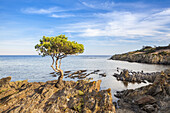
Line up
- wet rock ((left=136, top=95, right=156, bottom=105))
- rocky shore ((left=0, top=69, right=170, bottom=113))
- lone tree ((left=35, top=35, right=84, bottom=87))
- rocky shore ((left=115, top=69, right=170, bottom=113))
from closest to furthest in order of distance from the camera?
1. rocky shore ((left=0, top=69, right=170, bottom=113))
2. rocky shore ((left=115, top=69, right=170, bottom=113))
3. wet rock ((left=136, top=95, right=156, bottom=105))
4. lone tree ((left=35, top=35, right=84, bottom=87))

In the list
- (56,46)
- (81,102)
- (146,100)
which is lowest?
(146,100)

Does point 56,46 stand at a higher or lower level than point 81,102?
higher

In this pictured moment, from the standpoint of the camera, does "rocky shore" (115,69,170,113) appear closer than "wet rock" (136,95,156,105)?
Yes

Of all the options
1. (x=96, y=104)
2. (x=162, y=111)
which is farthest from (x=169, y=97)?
(x=96, y=104)

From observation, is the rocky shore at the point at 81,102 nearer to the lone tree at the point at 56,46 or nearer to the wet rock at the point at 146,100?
the wet rock at the point at 146,100

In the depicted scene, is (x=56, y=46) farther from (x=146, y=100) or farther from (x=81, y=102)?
(x=146, y=100)

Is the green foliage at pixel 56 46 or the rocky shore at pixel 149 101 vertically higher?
the green foliage at pixel 56 46

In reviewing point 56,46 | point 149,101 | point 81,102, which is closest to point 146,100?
point 149,101

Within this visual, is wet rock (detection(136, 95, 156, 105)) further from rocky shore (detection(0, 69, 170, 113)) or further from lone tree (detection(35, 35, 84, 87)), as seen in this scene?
lone tree (detection(35, 35, 84, 87))

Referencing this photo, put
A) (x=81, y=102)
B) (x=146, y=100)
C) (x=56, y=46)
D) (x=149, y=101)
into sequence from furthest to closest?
(x=56, y=46), (x=146, y=100), (x=149, y=101), (x=81, y=102)

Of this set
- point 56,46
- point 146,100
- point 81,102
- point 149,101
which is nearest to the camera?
point 81,102

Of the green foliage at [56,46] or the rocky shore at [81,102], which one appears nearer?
the rocky shore at [81,102]

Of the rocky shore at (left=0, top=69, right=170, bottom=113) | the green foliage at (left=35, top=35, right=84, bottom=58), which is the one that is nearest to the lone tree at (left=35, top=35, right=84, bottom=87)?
the green foliage at (left=35, top=35, right=84, bottom=58)

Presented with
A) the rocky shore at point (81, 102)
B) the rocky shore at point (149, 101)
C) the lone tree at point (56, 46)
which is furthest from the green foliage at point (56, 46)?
the rocky shore at point (149, 101)
